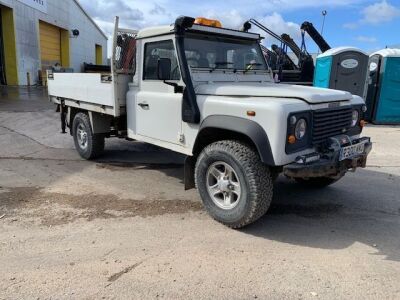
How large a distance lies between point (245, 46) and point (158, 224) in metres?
2.78

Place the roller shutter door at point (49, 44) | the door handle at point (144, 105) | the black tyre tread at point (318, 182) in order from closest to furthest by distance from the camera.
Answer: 1. the door handle at point (144, 105)
2. the black tyre tread at point (318, 182)
3. the roller shutter door at point (49, 44)

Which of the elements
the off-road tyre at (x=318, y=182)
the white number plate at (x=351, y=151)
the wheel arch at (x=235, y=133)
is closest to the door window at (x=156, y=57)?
the wheel arch at (x=235, y=133)

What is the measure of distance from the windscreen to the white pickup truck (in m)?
0.01

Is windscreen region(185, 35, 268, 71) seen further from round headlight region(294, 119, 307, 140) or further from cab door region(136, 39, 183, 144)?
round headlight region(294, 119, 307, 140)

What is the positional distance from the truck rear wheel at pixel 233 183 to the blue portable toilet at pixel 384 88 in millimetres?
8997

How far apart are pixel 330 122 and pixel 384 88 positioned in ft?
28.1

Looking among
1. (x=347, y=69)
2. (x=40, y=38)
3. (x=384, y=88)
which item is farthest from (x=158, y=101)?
(x=40, y=38)

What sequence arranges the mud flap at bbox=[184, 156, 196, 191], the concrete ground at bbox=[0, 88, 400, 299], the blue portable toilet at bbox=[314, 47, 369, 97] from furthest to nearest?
the blue portable toilet at bbox=[314, 47, 369, 97] < the mud flap at bbox=[184, 156, 196, 191] < the concrete ground at bbox=[0, 88, 400, 299]

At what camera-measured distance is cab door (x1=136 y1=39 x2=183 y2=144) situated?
190 inches

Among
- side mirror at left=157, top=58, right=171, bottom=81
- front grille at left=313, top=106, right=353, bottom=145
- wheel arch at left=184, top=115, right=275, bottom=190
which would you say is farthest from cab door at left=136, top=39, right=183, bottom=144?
front grille at left=313, top=106, right=353, bottom=145

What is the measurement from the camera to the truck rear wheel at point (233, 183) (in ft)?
12.8

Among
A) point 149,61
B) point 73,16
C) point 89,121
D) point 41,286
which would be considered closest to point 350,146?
point 149,61

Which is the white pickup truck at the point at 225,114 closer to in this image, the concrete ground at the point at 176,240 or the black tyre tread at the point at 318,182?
the black tyre tread at the point at 318,182

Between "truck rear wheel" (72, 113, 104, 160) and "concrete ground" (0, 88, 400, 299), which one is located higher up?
"truck rear wheel" (72, 113, 104, 160)
